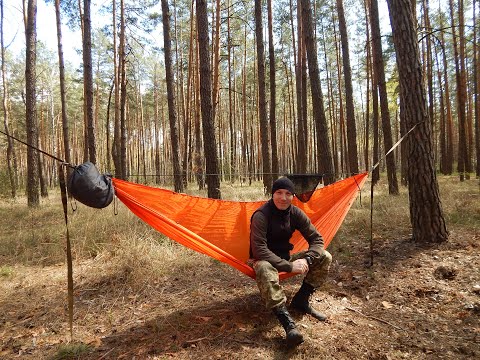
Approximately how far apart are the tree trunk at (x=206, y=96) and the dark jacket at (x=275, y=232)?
2.47 meters

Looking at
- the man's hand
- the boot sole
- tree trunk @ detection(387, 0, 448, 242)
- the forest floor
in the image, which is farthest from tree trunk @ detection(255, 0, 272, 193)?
the boot sole

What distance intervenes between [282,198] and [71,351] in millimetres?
1824

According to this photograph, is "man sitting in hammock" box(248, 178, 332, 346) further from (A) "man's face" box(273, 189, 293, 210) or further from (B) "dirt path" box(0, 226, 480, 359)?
(B) "dirt path" box(0, 226, 480, 359)

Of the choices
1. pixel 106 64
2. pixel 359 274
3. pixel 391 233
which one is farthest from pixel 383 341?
pixel 106 64

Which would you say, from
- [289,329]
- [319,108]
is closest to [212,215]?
[289,329]

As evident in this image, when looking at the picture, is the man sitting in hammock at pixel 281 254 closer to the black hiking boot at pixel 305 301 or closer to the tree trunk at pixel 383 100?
the black hiking boot at pixel 305 301

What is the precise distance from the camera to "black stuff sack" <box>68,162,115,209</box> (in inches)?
85.7

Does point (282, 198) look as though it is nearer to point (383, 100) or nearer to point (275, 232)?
A: point (275, 232)

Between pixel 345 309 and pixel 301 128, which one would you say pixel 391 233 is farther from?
pixel 301 128

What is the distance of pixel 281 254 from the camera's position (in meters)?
2.54

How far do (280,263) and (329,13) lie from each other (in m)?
14.4

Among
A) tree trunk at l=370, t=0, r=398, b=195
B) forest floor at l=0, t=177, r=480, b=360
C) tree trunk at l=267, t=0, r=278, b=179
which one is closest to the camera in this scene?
forest floor at l=0, t=177, r=480, b=360

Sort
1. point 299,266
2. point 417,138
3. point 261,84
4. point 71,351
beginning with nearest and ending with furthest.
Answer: point 71,351 → point 299,266 → point 417,138 → point 261,84

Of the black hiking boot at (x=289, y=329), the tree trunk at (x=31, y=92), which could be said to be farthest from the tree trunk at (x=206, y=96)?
the tree trunk at (x=31, y=92)
